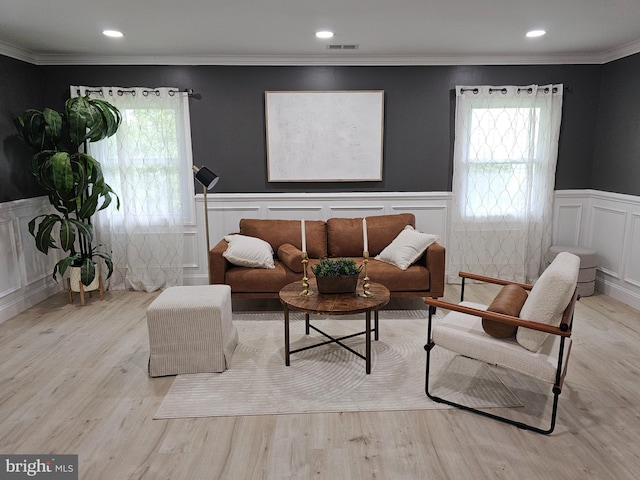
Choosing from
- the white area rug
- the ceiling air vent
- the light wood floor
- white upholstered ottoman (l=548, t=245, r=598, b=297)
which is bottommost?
the light wood floor

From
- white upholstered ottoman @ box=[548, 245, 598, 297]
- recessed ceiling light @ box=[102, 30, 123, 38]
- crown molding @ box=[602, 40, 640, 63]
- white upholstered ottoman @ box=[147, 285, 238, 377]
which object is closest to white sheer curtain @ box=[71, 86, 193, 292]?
recessed ceiling light @ box=[102, 30, 123, 38]

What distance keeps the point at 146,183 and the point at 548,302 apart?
3.93 meters

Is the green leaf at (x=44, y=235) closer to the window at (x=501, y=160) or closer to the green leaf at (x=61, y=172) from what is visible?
the green leaf at (x=61, y=172)

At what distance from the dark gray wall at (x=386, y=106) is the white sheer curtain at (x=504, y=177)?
174 mm

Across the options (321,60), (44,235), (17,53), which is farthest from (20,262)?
(321,60)

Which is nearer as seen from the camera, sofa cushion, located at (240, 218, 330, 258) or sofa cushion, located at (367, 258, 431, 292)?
sofa cushion, located at (367, 258, 431, 292)

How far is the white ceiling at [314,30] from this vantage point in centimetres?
307

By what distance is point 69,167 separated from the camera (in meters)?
3.96

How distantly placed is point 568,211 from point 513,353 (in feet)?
10.6

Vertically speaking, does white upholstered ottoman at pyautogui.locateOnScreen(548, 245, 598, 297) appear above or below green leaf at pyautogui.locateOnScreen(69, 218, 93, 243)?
below

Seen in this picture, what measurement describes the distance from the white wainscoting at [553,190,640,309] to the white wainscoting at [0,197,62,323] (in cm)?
538

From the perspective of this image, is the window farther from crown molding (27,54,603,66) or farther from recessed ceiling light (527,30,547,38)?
recessed ceiling light (527,30,547,38)

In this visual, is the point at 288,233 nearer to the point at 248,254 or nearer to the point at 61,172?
the point at 248,254

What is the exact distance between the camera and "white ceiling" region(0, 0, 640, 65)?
3074mm
